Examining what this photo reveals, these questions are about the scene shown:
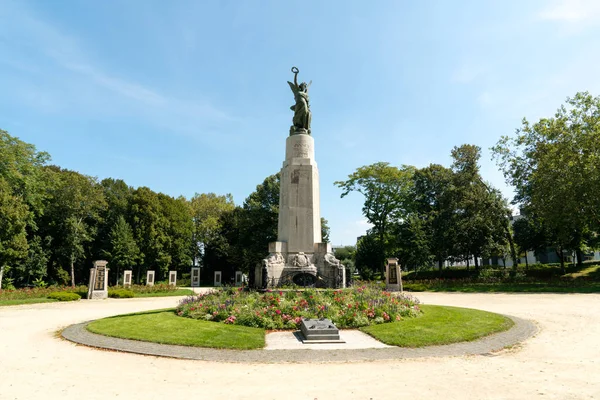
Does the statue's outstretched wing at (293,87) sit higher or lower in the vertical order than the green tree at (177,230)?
higher

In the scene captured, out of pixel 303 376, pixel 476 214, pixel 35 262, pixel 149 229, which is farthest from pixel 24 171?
pixel 476 214

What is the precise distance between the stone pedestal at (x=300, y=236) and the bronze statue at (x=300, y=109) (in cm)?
48

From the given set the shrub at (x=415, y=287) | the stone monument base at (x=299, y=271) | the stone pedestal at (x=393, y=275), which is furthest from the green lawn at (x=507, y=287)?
the stone monument base at (x=299, y=271)

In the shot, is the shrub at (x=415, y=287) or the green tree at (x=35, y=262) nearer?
the shrub at (x=415, y=287)

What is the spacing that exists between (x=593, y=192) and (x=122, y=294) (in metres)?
37.6

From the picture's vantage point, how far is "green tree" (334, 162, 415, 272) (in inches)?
1625

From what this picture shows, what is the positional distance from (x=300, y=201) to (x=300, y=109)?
5.03 m

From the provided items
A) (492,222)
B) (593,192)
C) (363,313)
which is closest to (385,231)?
(492,222)

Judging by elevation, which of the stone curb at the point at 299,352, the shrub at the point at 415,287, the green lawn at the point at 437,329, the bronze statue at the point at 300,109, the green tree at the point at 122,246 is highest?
the bronze statue at the point at 300,109

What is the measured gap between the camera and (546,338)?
10539mm

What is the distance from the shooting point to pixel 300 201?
1833 cm

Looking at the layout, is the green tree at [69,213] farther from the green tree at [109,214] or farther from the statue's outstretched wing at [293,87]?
the statue's outstretched wing at [293,87]

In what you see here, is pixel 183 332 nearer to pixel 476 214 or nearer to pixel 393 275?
pixel 393 275

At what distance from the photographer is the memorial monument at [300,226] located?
1712 centimetres
